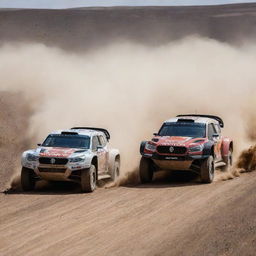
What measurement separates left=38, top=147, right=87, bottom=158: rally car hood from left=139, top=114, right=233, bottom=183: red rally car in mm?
2243

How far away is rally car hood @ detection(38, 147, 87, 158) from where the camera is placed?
17.5 metres

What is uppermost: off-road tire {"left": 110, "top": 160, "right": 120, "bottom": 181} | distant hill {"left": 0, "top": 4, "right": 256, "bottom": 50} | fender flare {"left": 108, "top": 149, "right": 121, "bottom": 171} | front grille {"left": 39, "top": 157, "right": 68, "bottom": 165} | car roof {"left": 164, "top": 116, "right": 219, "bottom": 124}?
distant hill {"left": 0, "top": 4, "right": 256, "bottom": 50}

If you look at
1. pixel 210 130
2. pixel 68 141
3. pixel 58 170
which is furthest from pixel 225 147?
pixel 58 170

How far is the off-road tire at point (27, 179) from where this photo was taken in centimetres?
1758

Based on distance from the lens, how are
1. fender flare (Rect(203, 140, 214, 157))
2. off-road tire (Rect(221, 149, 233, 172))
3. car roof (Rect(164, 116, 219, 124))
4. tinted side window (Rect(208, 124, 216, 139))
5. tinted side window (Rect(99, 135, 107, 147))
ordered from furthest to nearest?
off-road tire (Rect(221, 149, 233, 172)) → car roof (Rect(164, 116, 219, 124)) → tinted side window (Rect(208, 124, 216, 139)) → tinted side window (Rect(99, 135, 107, 147)) → fender flare (Rect(203, 140, 214, 157))

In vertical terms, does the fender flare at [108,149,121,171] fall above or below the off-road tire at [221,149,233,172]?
above

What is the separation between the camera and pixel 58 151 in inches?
699

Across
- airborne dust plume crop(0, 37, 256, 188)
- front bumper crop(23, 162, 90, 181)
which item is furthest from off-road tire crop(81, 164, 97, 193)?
airborne dust plume crop(0, 37, 256, 188)

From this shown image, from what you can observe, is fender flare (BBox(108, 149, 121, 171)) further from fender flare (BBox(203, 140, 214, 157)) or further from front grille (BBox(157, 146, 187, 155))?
fender flare (BBox(203, 140, 214, 157))

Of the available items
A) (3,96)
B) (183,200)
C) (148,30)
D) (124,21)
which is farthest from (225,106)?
(124,21)

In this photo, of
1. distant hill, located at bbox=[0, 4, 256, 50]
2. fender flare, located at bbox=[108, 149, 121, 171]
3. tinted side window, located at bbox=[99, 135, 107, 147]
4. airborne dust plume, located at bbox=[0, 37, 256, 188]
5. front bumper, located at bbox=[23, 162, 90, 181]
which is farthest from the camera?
distant hill, located at bbox=[0, 4, 256, 50]

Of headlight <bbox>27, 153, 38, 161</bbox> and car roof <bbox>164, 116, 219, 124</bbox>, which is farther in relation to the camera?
car roof <bbox>164, 116, 219, 124</bbox>

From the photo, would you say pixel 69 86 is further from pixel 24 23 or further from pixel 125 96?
pixel 24 23

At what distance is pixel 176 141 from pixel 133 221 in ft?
21.2
